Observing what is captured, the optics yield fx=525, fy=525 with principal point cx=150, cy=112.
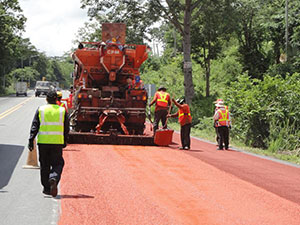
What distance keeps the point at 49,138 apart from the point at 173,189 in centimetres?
232

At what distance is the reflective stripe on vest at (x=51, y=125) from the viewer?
8.35 m

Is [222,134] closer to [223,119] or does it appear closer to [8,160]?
[223,119]

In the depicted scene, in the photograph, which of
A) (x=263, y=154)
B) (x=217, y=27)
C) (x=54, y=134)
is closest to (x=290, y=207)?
(x=54, y=134)

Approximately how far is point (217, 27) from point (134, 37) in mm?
5667

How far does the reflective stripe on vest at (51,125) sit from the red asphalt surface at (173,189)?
0.92 m

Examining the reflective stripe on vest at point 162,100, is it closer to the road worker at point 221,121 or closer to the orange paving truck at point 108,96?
the orange paving truck at point 108,96

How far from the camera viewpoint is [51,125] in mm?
8438

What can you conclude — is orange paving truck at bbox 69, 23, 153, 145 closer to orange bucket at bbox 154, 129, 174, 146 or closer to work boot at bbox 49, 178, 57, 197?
orange bucket at bbox 154, 129, 174, 146

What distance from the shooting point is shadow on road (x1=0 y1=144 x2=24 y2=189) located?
32.7 ft

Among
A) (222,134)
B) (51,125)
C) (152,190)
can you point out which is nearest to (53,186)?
(51,125)

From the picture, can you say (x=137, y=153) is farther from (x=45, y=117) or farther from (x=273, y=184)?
(x=45, y=117)

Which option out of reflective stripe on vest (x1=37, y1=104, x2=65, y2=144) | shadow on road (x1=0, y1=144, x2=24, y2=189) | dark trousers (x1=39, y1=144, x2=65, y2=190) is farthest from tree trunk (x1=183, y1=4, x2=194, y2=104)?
dark trousers (x1=39, y1=144, x2=65, y2=190)

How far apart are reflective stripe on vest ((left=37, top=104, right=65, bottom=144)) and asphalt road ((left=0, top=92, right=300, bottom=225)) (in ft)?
2.95

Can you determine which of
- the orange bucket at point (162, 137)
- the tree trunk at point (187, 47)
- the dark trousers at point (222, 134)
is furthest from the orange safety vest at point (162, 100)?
the tree trunk at point (187, 47)
